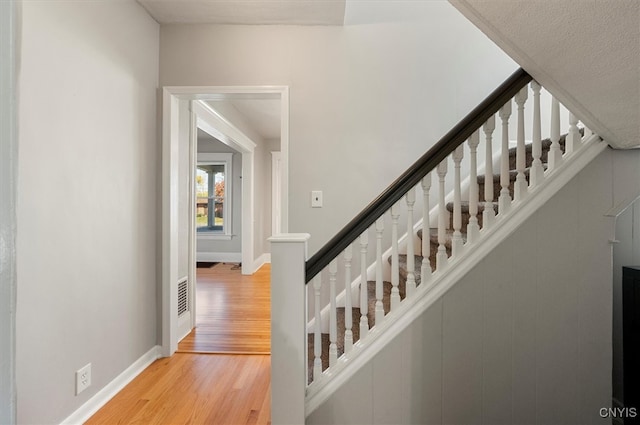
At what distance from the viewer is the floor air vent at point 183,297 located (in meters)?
2.64

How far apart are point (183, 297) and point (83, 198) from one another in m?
1.34

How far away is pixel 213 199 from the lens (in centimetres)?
635

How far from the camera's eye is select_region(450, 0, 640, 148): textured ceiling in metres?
0.91

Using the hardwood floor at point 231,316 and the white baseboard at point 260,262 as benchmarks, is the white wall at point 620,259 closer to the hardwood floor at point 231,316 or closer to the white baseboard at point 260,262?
the hardwood floor at point 231,316

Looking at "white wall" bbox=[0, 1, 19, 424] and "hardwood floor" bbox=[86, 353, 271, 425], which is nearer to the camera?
"white wall" bbox=[0, 1, 19, 424]

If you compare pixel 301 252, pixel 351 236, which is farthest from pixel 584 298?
pixel 301 252

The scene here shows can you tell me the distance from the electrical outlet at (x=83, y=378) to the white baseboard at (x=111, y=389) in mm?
102

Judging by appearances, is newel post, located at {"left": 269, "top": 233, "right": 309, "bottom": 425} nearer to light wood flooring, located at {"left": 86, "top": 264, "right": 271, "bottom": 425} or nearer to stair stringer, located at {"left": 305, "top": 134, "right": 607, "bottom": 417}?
stair stringer, located at {"left": 305, "top": 134, "right": 607, "bottom": 417}

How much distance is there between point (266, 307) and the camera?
346cm

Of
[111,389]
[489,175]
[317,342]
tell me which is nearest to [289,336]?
[317,342]

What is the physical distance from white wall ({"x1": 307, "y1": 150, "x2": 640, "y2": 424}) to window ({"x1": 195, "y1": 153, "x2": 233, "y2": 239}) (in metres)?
5.33

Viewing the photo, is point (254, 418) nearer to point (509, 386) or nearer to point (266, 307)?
point (509, 386)

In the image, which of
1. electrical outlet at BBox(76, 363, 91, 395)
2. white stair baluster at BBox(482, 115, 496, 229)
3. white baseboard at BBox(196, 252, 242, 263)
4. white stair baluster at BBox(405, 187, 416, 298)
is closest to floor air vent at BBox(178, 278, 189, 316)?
electrical outlet at BBox(76, 363, 91, 395)

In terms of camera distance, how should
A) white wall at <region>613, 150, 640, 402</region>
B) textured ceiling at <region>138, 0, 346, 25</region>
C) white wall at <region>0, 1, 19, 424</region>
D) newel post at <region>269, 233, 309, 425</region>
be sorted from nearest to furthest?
white wall at <region>0, 1, 19, 424</region>
newel post at <region>269, 233, 309, 425</region>
white wall at <region>613, 150, 640, 402</region>
textured ceiling at <region>138, 0, 346, 25</region>
